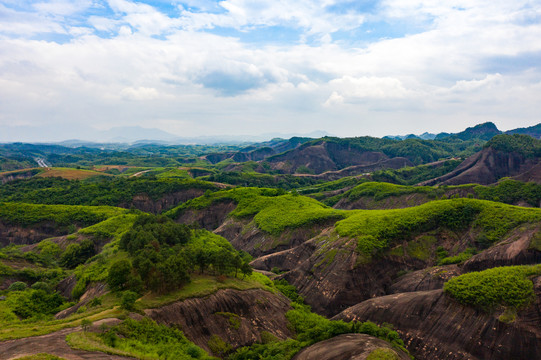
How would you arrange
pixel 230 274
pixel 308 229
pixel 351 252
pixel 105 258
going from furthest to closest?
1. pixel 308 229
2. pixel 351 252
3. pixel 105 258
4. pixel 230 274

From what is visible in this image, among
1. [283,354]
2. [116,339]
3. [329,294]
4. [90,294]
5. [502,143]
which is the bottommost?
[329,294]

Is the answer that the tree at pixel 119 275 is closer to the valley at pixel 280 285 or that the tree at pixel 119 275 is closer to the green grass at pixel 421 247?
the valley at pixel 280 285

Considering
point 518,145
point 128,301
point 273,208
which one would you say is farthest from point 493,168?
point 128,301

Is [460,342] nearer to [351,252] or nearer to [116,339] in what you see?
[351,252]

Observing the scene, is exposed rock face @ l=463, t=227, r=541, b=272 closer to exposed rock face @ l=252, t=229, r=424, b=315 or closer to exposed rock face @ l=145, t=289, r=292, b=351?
exposed rock face @ l=252, t=229, r=424, b=315

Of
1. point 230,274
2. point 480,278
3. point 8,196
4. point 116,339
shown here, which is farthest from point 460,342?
point 8,196

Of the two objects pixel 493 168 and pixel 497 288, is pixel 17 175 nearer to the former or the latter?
pixel 497 288

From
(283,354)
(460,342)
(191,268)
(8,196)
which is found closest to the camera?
(283,354)

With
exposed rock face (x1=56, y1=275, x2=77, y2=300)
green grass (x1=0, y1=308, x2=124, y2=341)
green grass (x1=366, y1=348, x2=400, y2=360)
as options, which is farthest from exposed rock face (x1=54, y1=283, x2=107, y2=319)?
green grass (x1=366, y1=348, x2=400, y2=360)

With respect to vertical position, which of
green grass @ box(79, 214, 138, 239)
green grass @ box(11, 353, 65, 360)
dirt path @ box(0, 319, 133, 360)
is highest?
green grass @ box(11, 353, 65, 360)
